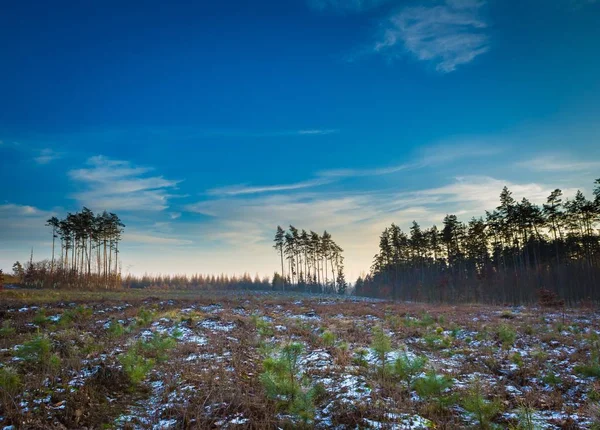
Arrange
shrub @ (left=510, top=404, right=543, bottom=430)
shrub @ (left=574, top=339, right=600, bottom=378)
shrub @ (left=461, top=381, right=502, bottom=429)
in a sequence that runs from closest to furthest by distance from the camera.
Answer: shrub @ (left=510, top=404, right=543, bottom=430), shrub @ (left=461, top=381, right=502, bottom=429), shrub @ (left=574, top=339, right=600, bottom=378)

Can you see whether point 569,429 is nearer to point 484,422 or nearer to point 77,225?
point 484,422

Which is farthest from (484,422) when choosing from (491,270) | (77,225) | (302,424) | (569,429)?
(77,225)

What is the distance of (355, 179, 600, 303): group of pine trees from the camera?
45.0 meters

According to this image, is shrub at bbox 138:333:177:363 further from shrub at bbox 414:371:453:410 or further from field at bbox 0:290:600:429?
shrub at bbox 414:371:453:410

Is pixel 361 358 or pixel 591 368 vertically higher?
pixel 361 358

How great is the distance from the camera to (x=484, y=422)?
18.1 ft

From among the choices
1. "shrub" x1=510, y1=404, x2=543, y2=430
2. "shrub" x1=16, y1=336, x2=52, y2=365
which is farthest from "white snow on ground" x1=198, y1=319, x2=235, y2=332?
"shrub" x1=510, y1=404, x2=543, y2=430

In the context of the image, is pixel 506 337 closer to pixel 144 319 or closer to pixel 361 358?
pixel 361 358

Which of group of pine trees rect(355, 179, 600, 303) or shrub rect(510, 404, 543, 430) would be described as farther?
group of pine trees rect(355, 179, 600, 303)

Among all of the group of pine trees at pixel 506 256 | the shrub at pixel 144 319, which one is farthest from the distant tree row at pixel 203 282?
the shrub at pixel 144 319

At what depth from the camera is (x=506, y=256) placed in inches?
2357

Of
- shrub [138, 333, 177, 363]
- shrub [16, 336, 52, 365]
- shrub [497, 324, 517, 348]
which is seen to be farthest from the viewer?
shrub [497, 324, 517, 348]

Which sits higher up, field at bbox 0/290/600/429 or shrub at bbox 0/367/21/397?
shrub at bbox 0/367/21/397

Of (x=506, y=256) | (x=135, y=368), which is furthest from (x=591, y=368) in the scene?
(x=506, y=256)
